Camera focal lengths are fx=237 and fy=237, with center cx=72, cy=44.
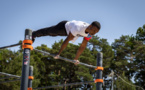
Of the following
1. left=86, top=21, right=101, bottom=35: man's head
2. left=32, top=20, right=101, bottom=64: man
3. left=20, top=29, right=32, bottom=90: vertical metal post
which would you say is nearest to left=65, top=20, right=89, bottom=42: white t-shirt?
left=32, top=20, right=101, bottom=64: man

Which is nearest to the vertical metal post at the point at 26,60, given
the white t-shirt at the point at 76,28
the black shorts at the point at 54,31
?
the black shorts at the point at 54,31

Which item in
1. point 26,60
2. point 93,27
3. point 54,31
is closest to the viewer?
point 26,60

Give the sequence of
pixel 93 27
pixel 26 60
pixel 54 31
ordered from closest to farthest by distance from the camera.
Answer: pixel 26 60 < pixel 93 27 < pixel 54 31

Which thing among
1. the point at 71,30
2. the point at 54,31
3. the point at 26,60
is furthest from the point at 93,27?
the point at 26,60

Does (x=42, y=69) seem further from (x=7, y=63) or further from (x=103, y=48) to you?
(x=103, y=48)

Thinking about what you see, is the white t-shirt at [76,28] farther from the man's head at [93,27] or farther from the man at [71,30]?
the man's head at [93,27]

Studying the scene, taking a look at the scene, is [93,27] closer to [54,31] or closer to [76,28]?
[76,28]

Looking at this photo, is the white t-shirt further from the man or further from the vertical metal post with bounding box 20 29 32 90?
the vertical metal post with bounding box 20 29 32 90

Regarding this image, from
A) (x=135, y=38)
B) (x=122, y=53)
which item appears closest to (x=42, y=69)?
(x=122, y=53)

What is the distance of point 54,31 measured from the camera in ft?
17.0

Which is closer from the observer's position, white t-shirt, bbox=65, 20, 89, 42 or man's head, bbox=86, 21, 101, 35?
man's head, bbox=86, 21, 101, 35

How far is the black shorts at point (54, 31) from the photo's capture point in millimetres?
5148

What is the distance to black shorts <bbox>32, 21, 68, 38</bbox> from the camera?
5.15m

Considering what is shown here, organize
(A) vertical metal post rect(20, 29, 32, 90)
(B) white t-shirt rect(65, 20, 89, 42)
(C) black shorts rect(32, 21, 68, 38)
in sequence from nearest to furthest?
(A) vertical metal post rect(20, 29, 32, 90) → (B) white t-shirt rect(65, 20, 89, 42) → (C) black shorts rect(32, 21, 68, 38)
